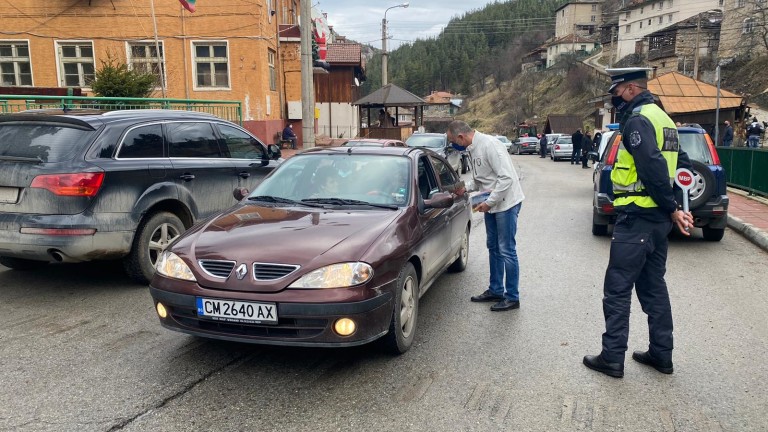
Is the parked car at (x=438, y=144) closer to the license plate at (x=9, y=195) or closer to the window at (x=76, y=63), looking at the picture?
the window at (x=76, y=63)

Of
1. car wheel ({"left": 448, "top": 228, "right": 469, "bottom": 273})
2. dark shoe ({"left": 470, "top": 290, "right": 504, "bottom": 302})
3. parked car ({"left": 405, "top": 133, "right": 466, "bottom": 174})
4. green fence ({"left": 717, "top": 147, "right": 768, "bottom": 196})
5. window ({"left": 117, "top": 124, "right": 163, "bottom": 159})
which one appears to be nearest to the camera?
dark shoe ({"left": 470, "top": 290, "right": 504, "bottom": 302})

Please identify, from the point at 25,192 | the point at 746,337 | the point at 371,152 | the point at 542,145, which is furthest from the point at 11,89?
the point at 542,145

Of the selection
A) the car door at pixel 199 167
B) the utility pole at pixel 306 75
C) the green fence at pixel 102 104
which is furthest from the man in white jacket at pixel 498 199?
the utility pole at pixel 306 75

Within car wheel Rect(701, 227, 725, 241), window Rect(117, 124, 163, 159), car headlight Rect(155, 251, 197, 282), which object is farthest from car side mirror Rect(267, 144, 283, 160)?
car wheel Rect(701, 227, 725, 241)

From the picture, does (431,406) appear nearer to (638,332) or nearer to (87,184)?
(638,332)

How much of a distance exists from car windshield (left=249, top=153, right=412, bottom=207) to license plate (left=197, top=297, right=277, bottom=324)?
1.41 metres

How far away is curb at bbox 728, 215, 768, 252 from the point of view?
324 inches

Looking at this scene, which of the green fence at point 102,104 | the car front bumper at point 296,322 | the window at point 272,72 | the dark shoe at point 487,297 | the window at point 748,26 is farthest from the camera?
the window at point 748,26

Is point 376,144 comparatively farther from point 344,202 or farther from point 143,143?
point 143,143

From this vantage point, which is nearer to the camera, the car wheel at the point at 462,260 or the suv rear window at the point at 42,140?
the suv rear window at the point at 42,140

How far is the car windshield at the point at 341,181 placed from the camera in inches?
189

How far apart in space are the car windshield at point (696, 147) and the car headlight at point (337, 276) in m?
6.84

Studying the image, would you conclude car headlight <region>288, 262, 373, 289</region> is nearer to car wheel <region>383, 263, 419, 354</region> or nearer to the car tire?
car wheel <region>383, 263, 419, 354</region>

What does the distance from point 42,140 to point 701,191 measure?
8189 millimetres
